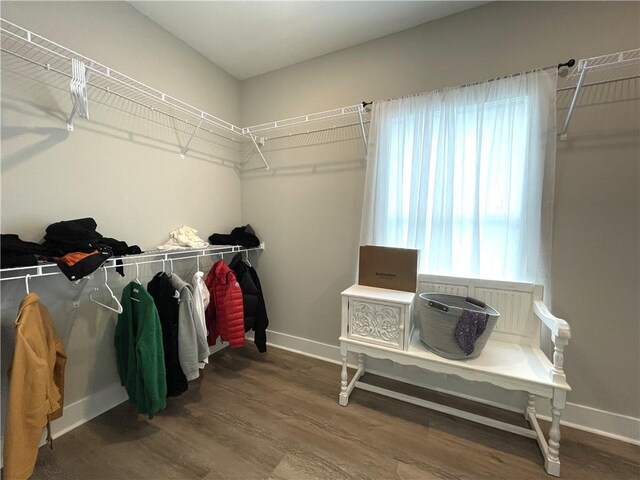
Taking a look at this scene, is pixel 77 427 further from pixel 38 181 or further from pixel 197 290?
pixel 38 181

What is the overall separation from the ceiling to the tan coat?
6.65 ft

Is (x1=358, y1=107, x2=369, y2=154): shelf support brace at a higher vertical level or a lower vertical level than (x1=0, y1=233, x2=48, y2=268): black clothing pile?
higher

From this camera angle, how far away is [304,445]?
146cm

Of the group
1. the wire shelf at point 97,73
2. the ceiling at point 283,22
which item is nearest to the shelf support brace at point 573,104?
the ceiling at point 283,22

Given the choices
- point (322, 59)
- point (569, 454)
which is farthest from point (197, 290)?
point (569, 454)

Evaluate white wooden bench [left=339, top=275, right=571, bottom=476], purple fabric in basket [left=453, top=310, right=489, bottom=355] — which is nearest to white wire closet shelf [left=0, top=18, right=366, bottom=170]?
white wooden bench [left=339, top=275, right=571, bottom=476]

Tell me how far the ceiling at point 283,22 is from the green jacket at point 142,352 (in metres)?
1.91

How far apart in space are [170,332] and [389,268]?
1.49 metres

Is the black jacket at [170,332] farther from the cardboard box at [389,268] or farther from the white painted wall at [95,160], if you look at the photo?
the cardboard box at [389,268]

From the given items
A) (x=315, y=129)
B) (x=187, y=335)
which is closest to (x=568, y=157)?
(x=315, y=129)

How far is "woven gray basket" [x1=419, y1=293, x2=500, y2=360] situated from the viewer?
1.41m

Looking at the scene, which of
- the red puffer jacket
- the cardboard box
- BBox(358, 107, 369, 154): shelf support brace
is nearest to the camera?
the cardboard box

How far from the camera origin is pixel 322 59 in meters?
2.26

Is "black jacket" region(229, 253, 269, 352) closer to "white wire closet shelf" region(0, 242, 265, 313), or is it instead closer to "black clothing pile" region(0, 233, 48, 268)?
"white wire closet shelf" region(0, 242, 265, 313)
